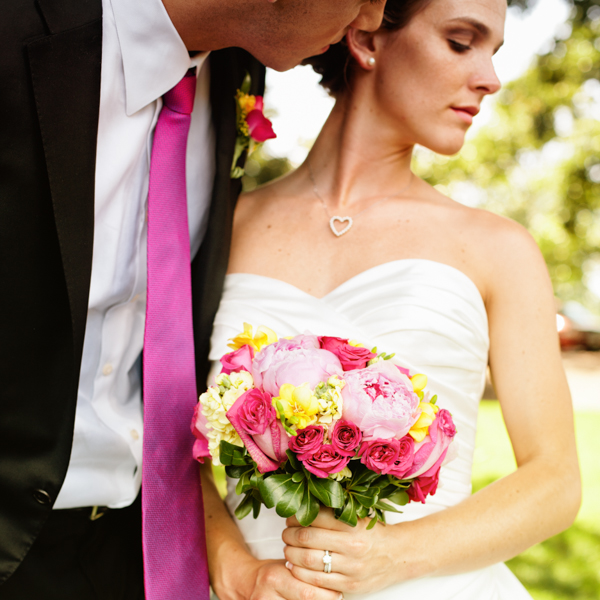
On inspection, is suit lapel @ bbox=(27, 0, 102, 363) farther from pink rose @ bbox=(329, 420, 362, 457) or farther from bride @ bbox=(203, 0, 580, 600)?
pink rose @ bbox=(329, 420, 362, 457)

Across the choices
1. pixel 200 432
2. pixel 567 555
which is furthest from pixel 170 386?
pixel 567 555

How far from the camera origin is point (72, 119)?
1.84 metres

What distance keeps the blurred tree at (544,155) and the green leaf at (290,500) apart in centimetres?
724

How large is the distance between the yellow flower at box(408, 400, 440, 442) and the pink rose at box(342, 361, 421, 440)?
2 cm

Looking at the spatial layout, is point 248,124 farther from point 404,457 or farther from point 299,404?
point 404,457

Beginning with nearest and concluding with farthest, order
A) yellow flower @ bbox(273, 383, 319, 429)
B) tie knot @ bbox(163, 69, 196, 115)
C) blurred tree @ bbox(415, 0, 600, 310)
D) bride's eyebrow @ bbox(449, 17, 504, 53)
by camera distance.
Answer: yellow flower @ bbox(273, 383, 319, 429) → tie knot @ bbox(163, 69, 196, 115) → bride's eyebrow @ bbox(449, 17, 504, 53) → blurred tree @ bbox(415, 0, 600, 310)

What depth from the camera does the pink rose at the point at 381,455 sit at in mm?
1550

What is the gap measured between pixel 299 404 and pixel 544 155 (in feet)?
59.0

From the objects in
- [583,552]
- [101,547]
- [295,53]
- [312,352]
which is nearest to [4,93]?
[295,53]

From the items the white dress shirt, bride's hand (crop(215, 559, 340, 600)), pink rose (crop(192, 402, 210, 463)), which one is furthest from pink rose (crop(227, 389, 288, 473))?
the white dress shirt

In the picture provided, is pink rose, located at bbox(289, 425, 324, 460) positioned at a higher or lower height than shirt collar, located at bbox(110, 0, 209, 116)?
lower

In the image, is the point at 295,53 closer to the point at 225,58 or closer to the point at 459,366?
the point at 225,58

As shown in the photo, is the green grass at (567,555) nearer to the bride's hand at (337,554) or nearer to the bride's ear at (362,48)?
the bride's hand at (337,554)

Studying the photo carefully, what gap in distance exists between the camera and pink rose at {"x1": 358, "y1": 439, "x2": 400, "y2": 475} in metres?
1.55
